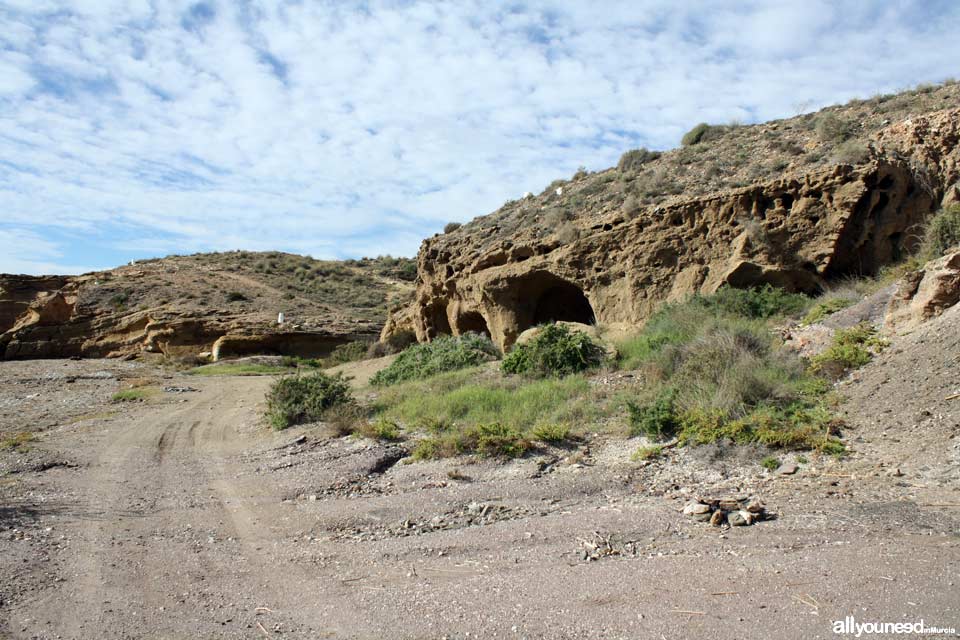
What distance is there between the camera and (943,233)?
12078 mm

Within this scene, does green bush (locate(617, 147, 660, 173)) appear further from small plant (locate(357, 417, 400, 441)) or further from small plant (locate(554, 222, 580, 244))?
small plant (locate(357, 417, 400, 441))

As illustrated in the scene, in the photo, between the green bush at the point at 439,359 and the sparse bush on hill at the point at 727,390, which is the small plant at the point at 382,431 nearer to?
the sparse bush on hill at the point at 727,390

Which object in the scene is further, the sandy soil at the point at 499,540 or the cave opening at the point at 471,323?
the cave opening at the point at 471,323

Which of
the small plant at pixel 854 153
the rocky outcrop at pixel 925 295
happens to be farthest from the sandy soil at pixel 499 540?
the small plant at pixel 854 153

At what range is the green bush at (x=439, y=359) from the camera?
17.4 meters

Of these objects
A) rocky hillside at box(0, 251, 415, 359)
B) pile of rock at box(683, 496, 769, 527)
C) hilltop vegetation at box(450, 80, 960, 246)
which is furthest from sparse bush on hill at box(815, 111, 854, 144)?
rocky hillside at box(0, 251, 415, 359)

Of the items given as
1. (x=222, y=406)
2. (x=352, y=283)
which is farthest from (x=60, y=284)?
(x=222, y=406)

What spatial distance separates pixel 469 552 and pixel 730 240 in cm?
1251

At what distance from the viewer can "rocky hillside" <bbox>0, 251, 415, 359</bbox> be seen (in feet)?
106

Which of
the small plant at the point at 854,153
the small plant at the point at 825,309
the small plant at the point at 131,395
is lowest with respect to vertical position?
the small plant at the point at 131,395

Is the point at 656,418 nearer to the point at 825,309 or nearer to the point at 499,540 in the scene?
the point at 499,540

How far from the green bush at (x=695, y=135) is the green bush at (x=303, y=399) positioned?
15.7 m

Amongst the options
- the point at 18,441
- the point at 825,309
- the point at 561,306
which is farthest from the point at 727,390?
the point at 561,306

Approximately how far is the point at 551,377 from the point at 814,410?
5304mm
